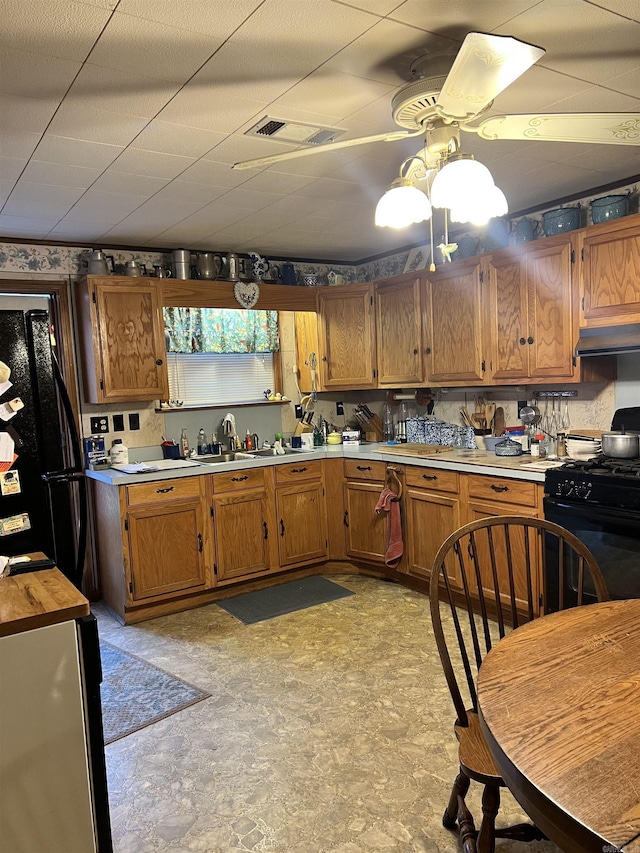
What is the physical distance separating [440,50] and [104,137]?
1335 millimetres

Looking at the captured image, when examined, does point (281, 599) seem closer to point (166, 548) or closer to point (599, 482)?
point (166, 548)

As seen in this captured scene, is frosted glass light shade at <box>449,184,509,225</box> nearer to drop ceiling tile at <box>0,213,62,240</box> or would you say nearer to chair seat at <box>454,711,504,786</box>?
→ chair seat at <box>454,711,504,786</box>

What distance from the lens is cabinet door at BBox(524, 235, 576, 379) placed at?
3377mm

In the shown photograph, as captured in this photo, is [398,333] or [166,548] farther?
[398,333]

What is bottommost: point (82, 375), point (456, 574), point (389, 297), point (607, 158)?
point (456, 574)

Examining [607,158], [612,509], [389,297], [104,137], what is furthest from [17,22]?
[389,297]

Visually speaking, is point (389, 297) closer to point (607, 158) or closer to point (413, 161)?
point (607, 158)

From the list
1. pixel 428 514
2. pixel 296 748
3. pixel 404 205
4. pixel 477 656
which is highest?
pixel 404 205

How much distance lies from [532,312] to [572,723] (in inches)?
111

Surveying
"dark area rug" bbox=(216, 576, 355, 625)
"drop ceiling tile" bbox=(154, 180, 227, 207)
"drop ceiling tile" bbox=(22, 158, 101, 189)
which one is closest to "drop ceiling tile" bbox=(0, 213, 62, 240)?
"drop ceiling tile" bbox=(22, 158, 101, 189)

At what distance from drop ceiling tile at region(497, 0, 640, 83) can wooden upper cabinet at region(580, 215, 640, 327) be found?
110 cm

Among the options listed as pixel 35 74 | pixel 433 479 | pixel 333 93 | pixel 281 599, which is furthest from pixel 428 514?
pixel 35 74

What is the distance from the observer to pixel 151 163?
8.99 ft

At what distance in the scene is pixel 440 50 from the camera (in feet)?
6.34
